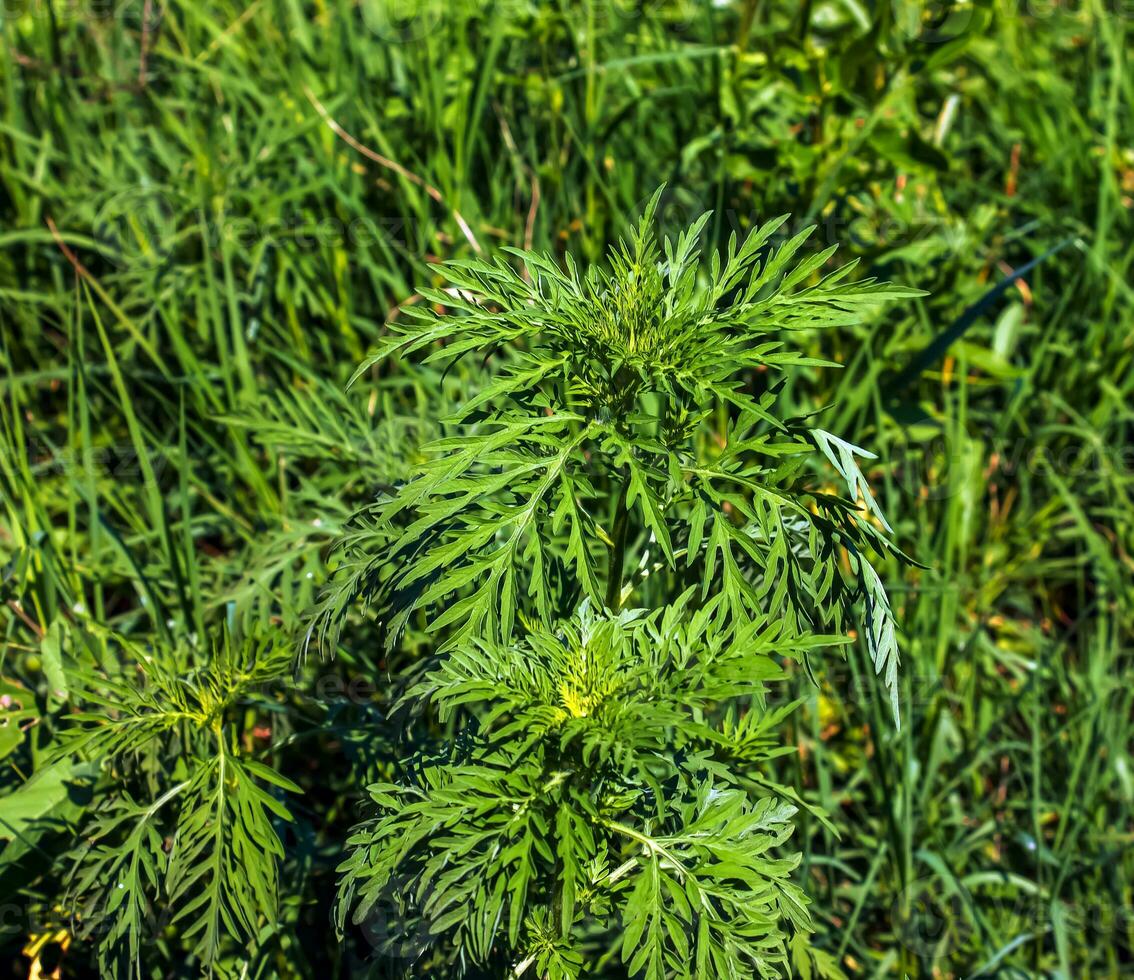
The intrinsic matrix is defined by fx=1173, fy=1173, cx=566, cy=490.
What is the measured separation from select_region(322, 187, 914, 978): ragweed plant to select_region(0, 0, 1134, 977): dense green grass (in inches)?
19.5

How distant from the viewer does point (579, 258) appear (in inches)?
131

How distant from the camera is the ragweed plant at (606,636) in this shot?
151 cm

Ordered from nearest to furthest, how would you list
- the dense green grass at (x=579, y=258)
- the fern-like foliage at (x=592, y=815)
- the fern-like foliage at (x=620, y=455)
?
the fern-like foliage at (x=592, y=815), the fern-like foliage at (x=620, y=455), the dense green grass at (x=579, y=258)

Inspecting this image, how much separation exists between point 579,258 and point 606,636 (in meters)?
1.89

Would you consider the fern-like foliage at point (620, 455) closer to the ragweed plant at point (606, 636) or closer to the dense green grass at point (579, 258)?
the ragweed plant at point (606, 636)

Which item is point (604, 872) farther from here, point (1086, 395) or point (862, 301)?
point (1086, 395)

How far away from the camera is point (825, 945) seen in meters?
2.40

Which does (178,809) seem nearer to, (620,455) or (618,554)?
(618,554)

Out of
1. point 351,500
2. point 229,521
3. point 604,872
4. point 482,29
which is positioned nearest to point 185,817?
point 604,872

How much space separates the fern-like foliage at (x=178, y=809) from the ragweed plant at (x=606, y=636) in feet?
0.66

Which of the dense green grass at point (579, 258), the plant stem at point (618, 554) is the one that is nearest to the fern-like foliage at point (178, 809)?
the dense green grass at point (579, 258)

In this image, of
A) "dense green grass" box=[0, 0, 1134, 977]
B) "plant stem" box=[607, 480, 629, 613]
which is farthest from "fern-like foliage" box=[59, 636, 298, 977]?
"plant stem" box=[607, 480, 629, 613]

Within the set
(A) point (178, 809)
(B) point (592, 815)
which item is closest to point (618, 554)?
(B) point (592, 815)

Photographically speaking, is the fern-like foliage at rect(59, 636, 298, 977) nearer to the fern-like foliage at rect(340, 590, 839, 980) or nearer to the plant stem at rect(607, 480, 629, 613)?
the fern-like foliage at rect(340, 590, 839, 980)
